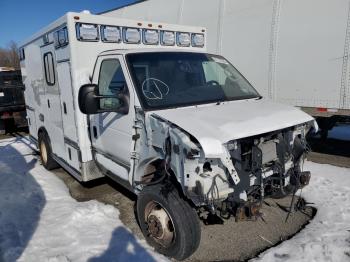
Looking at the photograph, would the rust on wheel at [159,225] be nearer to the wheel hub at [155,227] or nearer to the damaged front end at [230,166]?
the wheel hub at [155,227]

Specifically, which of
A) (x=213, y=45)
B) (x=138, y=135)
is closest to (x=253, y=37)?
(x=213, y=45)

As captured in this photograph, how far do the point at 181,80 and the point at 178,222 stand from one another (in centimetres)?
182

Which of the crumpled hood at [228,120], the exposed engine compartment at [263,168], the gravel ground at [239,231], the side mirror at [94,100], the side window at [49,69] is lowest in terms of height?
the gravel ground at [239,231]

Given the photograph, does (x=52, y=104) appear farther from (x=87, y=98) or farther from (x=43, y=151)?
(x=87, y=98)

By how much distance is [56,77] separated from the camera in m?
5.70

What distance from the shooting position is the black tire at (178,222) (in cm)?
351

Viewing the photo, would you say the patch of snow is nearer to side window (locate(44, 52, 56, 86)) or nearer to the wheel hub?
the wheel hub

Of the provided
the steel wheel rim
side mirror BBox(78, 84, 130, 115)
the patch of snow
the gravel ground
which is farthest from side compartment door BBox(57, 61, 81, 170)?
the patch of snow

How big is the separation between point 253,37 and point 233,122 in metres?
4.74

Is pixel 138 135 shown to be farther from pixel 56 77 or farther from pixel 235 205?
pixel 56 77

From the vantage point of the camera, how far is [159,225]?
381cm

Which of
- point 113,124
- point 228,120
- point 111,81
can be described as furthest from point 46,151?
point 228,120

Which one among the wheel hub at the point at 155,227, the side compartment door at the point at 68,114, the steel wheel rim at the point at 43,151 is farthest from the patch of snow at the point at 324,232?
the steel wheel rim at the point at 43,151

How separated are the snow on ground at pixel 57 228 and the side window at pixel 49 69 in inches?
74.8
